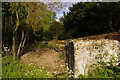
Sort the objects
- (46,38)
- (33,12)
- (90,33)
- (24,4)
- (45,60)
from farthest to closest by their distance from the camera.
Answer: (46,38) → (90,33) → (45,60) → (33,12) → (24,4)

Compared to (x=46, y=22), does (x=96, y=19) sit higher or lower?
higher

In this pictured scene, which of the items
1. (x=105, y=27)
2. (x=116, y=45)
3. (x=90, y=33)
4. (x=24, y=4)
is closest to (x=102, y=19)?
(x=105, y=27)

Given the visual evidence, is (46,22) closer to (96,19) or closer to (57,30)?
(96,19)

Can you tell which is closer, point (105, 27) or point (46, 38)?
point (105, 27)

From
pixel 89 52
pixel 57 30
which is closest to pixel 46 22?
pixel 89 52

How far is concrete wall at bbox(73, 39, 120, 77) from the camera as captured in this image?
568cm

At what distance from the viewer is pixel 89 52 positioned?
600cm

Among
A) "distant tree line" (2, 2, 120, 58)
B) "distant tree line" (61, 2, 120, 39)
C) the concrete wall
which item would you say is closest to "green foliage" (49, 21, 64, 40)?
"distant tree line" (2, 2, 120, 58)

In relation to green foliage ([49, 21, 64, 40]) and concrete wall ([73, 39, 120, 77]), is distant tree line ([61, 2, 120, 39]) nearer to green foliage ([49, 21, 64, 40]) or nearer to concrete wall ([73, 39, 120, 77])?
green foliage ([49, 21, 64, 40])

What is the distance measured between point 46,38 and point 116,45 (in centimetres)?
2681

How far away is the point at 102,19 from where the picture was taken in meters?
22.6

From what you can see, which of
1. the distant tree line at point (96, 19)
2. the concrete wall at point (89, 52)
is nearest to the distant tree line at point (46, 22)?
the distant tree line at point (96, 19)

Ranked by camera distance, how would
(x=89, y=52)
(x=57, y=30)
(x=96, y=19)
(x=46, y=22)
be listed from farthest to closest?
(x=57, y=30), (x=96, y=19), (x=46, y=22), (x=89, y=52)

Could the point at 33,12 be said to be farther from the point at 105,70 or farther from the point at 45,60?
the point at 105,70
